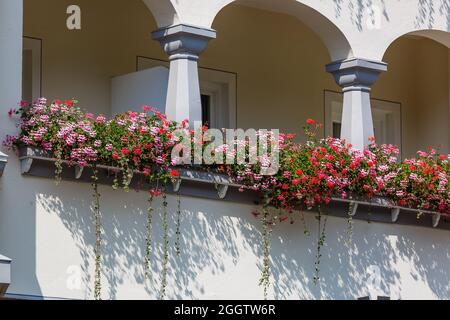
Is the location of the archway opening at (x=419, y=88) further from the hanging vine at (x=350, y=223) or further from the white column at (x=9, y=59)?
the white column at (x=9, y=59)

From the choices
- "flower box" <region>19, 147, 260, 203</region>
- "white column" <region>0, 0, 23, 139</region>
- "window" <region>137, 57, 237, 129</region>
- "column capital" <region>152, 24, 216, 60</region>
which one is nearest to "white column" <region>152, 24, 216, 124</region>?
"column capital" <region>152, 24, 216, 60</region>

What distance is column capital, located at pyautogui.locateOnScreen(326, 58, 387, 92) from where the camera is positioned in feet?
59.0

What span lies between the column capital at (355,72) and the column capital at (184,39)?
203cm

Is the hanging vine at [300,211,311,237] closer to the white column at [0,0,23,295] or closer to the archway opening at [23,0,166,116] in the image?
the archway opening at [23,0,166,116]

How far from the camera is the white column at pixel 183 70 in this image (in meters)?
16.3

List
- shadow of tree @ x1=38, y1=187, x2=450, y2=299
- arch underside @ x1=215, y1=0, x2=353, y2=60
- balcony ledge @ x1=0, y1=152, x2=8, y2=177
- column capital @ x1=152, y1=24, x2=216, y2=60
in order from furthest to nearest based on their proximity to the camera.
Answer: arch underside @ x1=215, y1=0, x2=353, y2=60 → column capital @ x1=152, y1=24, x2=216, y2=60 → shadow of tree @ x1=38, y1=187, x2=450, y2=299 → balcony ledge @ x1=0, y1=152, x2=8, y2=177

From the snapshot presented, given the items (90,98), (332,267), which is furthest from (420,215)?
(90,98)

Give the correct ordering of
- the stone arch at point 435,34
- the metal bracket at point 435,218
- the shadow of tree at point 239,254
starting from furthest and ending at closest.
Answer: the stone arch at point 435,34
the metal bracket at point 435,218
the shadow of tree at point 239,254

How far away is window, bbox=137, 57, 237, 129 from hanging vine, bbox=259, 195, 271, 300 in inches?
92.7

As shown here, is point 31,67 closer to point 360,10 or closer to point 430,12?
point 360,10

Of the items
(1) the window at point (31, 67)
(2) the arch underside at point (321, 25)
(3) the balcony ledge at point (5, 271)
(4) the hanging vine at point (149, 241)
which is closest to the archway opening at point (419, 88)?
(2) the arch underside at point (321, 25)
